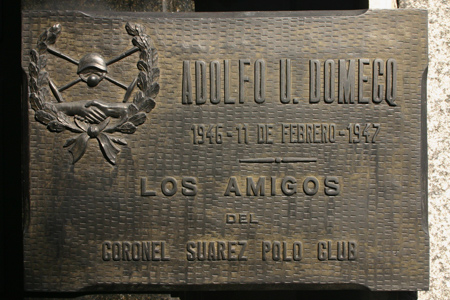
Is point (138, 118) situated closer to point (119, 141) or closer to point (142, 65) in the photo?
point (119, 141)

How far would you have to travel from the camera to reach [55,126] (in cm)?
248

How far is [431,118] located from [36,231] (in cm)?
264

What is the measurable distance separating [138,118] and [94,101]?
0.29 metres

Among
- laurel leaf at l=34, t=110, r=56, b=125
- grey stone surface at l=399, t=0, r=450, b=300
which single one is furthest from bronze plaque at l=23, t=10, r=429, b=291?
grey stone surface at l=399, t=0, r=450, b=300

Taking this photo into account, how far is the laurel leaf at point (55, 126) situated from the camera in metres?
2.48

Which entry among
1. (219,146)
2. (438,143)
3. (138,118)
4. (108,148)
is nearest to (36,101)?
(108,148)

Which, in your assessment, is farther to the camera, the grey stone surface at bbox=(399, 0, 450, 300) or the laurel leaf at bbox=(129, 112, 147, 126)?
the grey stone surface at bbox=(399, 0, 450, 300)

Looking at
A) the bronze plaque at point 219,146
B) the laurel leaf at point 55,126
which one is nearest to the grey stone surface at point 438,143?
the bronze plaque at point 219,146

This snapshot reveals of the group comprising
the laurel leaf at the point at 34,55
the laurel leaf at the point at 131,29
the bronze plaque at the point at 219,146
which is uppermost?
the laurel leaf at the point at 131,29

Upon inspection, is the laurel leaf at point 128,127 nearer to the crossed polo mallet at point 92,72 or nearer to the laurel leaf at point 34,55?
the crossed polo mallet at point 92,72

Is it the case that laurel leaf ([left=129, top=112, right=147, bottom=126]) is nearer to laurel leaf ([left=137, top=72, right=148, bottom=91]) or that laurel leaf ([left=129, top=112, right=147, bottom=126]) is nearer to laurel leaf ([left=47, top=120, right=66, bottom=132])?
laurel leaf ([left=137, top=72, right=148, bottom=91])

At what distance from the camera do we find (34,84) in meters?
2.48

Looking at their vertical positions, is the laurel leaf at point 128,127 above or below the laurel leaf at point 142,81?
below

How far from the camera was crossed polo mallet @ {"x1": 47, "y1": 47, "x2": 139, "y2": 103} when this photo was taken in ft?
8.11
